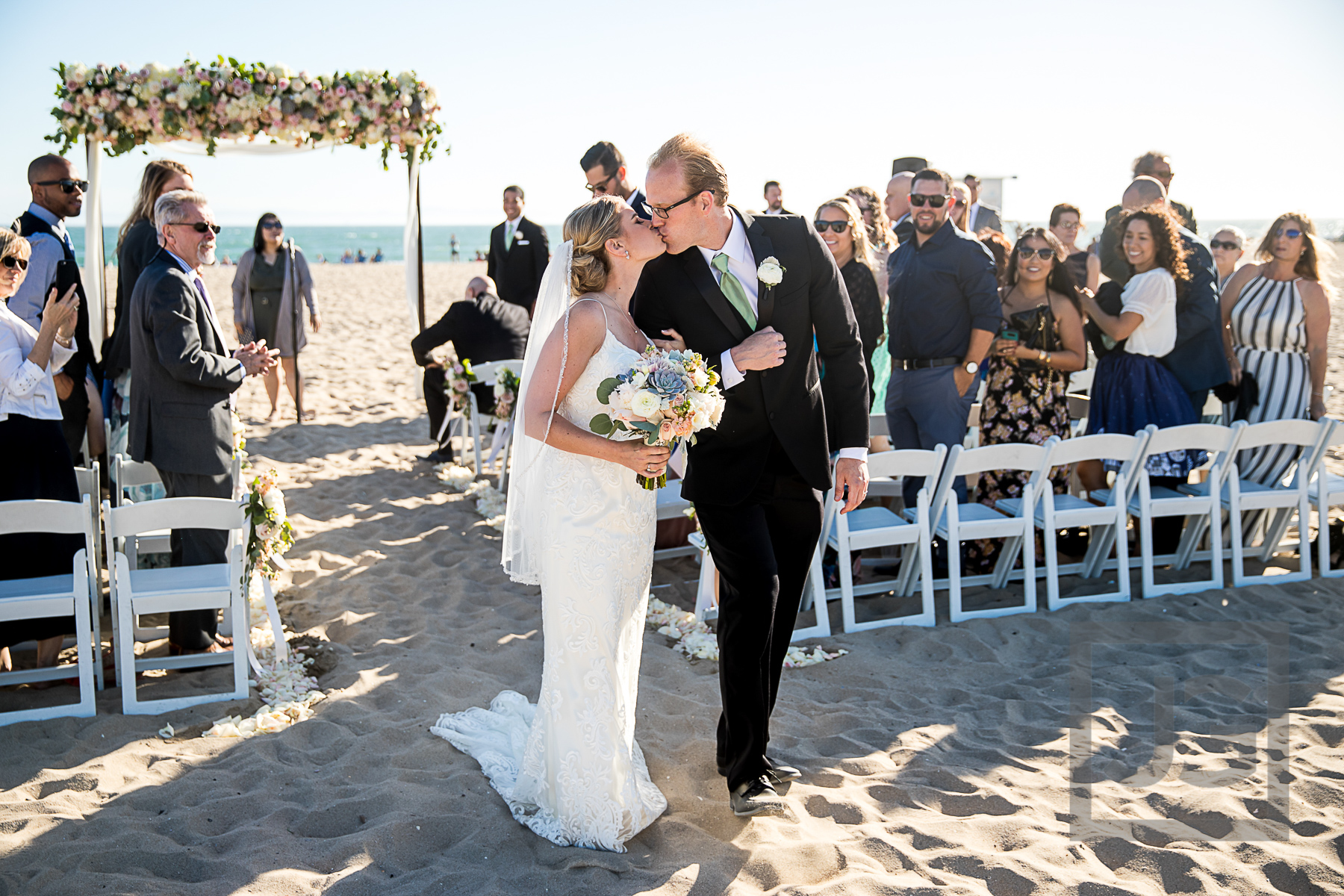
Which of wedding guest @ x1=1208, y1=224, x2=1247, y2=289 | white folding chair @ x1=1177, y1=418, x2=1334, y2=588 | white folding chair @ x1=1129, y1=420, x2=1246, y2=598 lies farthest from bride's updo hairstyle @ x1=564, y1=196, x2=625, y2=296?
wedding guest @ x1=1208, y1=224, x2=1247, y2=289

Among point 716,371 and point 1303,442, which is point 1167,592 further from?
point 716,371

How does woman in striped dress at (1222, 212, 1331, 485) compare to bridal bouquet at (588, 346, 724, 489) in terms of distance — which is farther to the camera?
woman in striped dress at (1222, 212, 1331, 485)

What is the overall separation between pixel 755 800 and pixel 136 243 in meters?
4.78

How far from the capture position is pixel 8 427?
4.33 metres

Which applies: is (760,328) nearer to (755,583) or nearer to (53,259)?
(755,583)

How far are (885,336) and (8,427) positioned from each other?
5183 mm

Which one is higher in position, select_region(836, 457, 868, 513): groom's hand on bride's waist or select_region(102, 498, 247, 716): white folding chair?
select_region(836, 457, 868, 513): groom's hand on bride's waist

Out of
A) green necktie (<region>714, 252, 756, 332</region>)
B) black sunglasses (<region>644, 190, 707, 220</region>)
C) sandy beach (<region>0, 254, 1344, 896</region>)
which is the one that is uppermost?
black sunglasses (<region>644, 190, 707, 220</region>)

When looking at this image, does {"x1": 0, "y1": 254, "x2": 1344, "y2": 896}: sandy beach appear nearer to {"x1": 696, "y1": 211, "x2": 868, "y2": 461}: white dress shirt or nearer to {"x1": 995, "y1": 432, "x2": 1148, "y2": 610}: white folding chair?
{"x1": 995, "y1": 432, "x2": 1148, "y2": 610}: white folding chair

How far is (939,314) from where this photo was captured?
5.72 m

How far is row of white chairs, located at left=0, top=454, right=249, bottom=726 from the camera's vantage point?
13.0 ft

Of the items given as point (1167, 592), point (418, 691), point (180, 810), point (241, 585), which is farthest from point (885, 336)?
point (180, 810)

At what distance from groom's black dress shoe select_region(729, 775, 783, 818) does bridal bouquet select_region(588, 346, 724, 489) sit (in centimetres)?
128

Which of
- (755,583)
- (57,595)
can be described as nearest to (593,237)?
(755,583)
